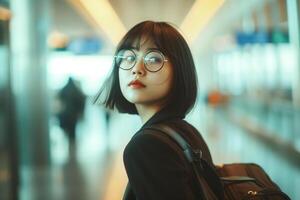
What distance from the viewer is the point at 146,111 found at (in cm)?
130

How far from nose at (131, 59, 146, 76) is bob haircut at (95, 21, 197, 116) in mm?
50

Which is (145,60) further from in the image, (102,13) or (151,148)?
(102,13)

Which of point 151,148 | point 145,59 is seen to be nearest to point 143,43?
point 145,59

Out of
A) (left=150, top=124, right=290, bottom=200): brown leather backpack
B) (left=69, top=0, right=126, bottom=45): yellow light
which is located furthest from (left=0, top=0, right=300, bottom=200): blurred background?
(left=150, top=124, right=290, bottom=200): brown leather backpack

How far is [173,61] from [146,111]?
167mm

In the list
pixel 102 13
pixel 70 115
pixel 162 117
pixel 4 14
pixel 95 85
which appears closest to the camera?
pixel 162 117

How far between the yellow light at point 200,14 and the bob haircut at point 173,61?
0.29 meters

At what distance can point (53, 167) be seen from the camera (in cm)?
Answer: 540

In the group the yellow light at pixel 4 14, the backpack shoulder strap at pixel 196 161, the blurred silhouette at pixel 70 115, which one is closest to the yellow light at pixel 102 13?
the backpack shoulder strap at pixel 196 161

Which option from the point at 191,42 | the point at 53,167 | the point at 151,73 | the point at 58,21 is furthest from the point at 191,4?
the point at 53,167

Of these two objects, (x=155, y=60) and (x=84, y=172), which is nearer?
(x=155, y=60)

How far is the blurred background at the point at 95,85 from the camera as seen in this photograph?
1650 mm

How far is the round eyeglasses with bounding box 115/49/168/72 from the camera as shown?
123 centimetres

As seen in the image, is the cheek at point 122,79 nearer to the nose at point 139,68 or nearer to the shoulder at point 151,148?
the nose at point 139,68
